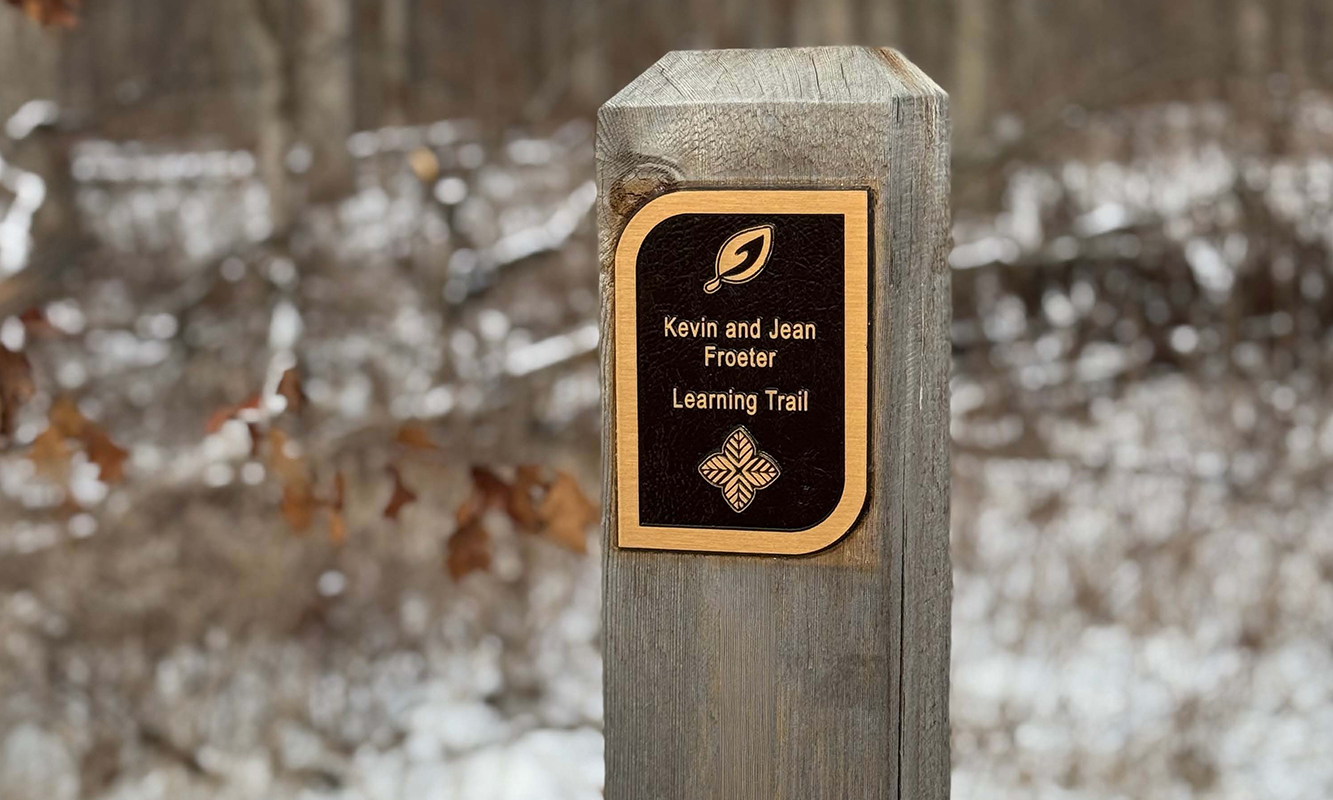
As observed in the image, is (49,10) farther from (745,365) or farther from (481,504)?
(745,365)

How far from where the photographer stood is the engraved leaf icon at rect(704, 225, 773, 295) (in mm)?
1507

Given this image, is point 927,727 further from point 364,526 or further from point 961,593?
point 364,526

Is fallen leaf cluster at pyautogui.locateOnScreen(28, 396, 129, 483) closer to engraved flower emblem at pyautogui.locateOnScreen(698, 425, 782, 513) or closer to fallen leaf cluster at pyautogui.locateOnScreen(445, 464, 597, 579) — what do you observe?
fallen leaf cluster at pyautogui.locateOnScreen(445, 464, 597, 579)

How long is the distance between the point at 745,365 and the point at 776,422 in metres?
0.07

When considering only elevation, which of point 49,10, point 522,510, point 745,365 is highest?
point 49,10

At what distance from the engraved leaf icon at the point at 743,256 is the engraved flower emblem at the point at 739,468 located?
0.16 m

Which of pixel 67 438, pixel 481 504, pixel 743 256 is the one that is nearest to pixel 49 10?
pixel 67 438

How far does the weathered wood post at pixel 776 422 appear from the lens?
1.50 meters

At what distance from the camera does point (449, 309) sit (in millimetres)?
5918

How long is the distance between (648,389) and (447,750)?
2.68m

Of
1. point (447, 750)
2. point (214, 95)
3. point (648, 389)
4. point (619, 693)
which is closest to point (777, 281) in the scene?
point (648, 389)

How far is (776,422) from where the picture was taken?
59.6 inches

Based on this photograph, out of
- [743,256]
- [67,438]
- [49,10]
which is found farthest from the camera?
[67,438]

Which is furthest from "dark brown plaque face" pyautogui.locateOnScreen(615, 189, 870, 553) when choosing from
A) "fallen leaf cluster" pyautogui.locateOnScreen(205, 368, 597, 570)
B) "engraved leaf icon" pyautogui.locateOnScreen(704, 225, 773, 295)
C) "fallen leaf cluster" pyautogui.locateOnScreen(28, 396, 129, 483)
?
"fallen leaf cluster" pyautogui.locateOnScreen(28, 396, 129, 483)
